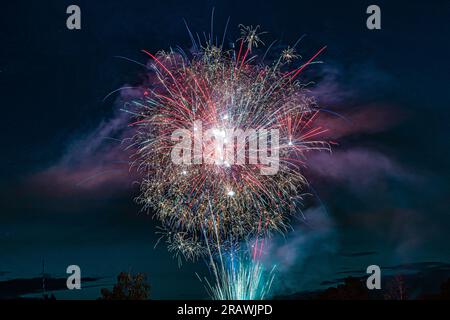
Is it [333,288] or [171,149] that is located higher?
[171,149]

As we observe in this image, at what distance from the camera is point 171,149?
90.5 ft

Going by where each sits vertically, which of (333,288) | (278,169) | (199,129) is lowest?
(333,288)
